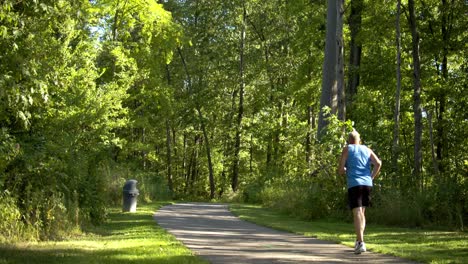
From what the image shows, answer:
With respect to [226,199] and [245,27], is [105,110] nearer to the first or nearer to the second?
[226,199]

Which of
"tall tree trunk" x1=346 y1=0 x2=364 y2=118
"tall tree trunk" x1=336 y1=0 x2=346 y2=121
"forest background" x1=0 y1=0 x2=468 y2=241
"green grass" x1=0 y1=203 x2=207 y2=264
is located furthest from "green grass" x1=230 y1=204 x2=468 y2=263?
"tall tree trunk" x1=346 y1=0 x2=364 y2=118

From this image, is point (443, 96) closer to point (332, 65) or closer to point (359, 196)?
point (332, 65)

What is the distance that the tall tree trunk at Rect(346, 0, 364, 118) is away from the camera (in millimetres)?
25781

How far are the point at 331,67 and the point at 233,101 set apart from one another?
80.7ft

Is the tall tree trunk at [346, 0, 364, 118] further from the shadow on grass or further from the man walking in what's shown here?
the shadow on grass

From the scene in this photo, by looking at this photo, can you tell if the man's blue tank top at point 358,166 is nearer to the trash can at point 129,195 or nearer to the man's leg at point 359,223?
the man's leg at point 359,223

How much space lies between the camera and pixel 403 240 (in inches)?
413

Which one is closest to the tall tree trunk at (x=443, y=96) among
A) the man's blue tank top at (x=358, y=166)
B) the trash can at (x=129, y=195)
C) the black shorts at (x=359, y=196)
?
the trash can at (x=129, y=195)

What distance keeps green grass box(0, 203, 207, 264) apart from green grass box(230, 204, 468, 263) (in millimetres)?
3036

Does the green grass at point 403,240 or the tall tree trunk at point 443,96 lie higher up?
the tall tree trunk at point 443,96

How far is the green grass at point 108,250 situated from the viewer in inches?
304

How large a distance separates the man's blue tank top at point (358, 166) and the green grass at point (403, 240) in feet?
3.66

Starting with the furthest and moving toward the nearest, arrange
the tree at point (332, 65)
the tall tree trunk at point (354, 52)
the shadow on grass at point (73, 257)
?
the tall tree trunk at point (354, 52) < the tree at point (332, 65) < the shadow on grass at point (73, 257)

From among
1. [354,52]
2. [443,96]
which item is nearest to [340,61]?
[443,96]
